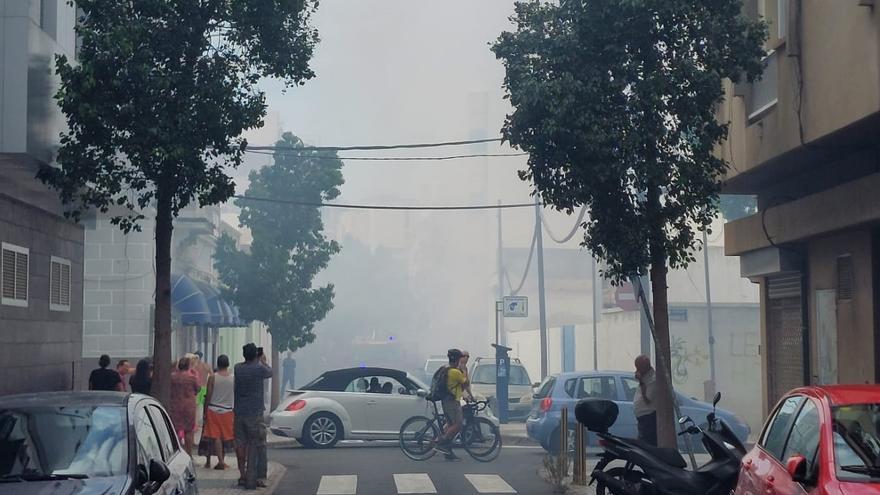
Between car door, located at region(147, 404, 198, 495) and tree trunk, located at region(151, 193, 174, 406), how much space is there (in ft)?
16.6

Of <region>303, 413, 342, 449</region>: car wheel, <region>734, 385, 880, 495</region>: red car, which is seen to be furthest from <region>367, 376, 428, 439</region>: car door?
<region>734, 385, 880, 495</region>: red car

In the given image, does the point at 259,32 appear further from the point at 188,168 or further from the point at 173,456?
the point at 173,456

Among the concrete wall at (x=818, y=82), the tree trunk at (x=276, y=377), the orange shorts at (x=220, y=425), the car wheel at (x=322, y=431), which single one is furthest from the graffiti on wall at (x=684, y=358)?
the orange shorts at (x=220, y=425)

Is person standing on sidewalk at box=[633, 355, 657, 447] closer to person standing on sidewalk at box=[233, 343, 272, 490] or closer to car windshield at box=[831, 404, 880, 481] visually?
person standing on sidewalk at box=[233, 343, 272, 490]

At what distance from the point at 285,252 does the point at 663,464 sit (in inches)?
1089

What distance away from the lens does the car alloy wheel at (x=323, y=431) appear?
25.0 meters

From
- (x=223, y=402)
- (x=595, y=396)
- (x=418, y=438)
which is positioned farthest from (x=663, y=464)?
(x=595, y=396)

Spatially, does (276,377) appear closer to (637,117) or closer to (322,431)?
(322,431)

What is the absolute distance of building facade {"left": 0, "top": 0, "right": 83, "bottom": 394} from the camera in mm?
15250

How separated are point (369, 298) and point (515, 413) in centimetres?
8678

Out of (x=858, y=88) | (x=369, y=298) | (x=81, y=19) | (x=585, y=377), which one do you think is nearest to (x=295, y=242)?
(x=585, y=377)

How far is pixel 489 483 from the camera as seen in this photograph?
18.2m

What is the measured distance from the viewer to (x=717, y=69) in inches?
609

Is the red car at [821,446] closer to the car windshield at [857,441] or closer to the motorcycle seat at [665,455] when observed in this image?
the car windshield at [857,441]
